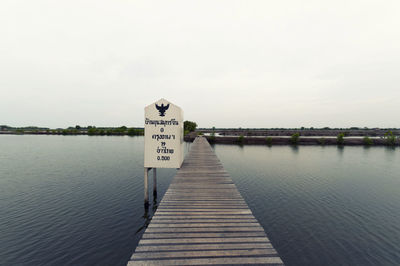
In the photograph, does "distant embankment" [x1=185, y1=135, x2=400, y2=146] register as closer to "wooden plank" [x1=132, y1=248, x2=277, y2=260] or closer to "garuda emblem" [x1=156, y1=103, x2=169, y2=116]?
"garuda emblem" [x1=156, y1=103, x2=169, y2=116]

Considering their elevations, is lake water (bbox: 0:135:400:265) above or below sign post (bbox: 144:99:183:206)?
below

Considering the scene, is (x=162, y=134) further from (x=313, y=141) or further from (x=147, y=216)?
(x=313, y=141)

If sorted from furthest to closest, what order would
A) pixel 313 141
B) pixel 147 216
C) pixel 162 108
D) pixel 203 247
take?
pixel 313 141
pixel 162 108
pixel 147 216
pixel 203 247

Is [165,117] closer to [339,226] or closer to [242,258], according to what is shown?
[242,258]

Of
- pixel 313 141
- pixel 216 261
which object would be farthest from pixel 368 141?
pixel 216 261

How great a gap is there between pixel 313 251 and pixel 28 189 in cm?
2642

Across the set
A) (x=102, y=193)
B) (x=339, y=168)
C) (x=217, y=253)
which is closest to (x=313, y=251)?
(x=217, y=253)

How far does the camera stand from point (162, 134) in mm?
12531

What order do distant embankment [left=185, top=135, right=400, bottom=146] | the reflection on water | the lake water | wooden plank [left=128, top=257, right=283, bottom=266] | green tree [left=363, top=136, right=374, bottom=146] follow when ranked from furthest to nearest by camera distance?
1. distant embankment [left=185, top=135, right=400, bottom=146]
2. green tree [left=363, top=136, right=374, bottom=146]
3. the reflection on water
4. the lake water
5. wooden plank [left=128, top=257, right=283, bottom=266]

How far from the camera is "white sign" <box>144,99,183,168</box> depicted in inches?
489

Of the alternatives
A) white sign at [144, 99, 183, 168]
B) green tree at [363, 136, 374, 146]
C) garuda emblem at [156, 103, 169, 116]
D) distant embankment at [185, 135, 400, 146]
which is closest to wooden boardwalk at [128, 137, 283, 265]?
white sign at [144, 99, 183, 168]

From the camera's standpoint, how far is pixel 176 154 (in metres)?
12.6

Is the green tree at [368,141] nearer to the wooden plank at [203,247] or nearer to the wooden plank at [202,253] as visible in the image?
the wooden plank at [203,247]

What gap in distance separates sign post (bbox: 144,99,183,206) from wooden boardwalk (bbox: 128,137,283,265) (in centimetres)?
376
